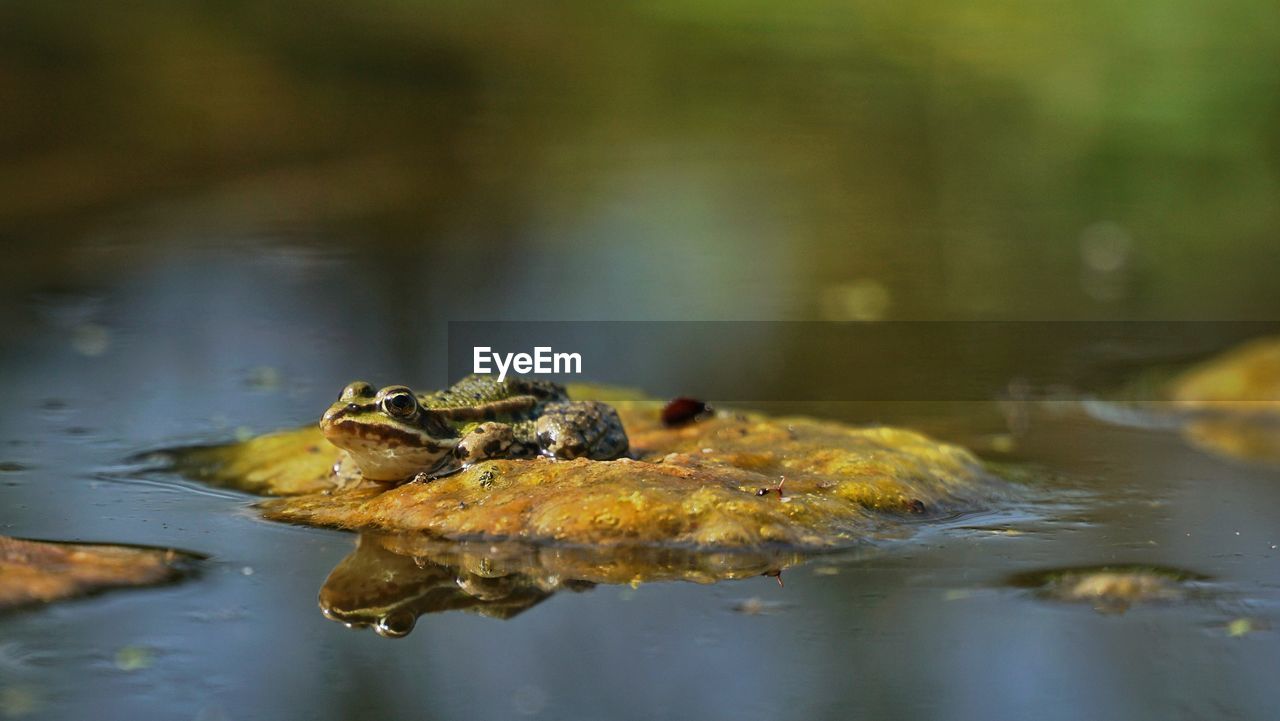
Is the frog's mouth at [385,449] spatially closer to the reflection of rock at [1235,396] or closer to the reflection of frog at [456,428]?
the reflection of frog at [456,428]

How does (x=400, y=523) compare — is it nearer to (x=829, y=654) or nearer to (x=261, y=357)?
(x=829, y=654)

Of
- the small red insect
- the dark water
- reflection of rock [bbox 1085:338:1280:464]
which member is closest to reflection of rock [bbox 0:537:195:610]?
the dark water

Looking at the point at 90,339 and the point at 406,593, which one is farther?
the point at 90,339

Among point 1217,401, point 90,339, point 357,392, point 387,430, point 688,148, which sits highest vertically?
point 688,148

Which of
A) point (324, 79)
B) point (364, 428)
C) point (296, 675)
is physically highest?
point (324, 79)

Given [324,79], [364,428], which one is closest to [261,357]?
[364,428]

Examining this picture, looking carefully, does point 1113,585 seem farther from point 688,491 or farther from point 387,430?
point 387,430

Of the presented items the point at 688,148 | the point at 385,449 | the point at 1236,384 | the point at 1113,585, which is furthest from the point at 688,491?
the point at 688,148
